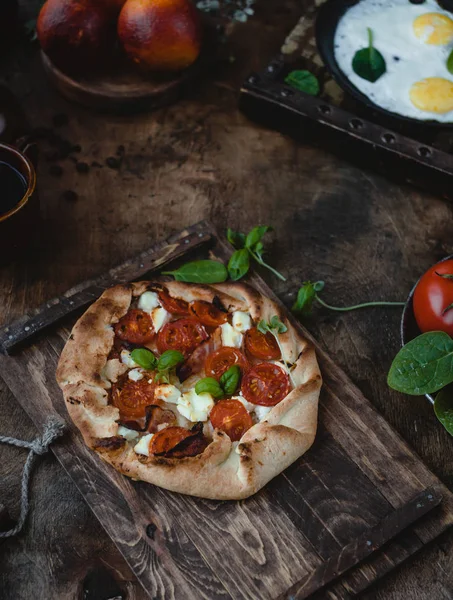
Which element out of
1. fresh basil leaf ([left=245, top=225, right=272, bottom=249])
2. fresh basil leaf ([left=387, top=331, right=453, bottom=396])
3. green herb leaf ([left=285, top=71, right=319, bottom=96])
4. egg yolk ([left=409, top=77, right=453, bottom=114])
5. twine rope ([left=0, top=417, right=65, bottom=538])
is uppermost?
egg yolk ([left=409, top=77, right=453, bottom=114])

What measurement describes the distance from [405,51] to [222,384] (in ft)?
8.13

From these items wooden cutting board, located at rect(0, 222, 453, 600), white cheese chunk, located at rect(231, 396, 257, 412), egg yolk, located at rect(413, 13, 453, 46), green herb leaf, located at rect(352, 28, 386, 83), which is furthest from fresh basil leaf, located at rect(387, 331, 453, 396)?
egg yolk, located at rect(413, 13, 453, 46)

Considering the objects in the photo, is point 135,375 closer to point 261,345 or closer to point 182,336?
point 182,336

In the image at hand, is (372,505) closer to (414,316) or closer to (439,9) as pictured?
(414,316)

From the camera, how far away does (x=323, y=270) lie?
3771mm

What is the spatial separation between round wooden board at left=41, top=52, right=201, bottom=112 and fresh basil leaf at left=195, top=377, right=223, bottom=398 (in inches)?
78.3

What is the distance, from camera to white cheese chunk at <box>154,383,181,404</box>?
9.70ft

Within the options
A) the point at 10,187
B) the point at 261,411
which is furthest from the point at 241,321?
the point at 10,187

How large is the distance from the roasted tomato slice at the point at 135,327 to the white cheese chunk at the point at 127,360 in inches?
2.3

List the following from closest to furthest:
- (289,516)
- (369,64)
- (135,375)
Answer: (289,516) → (135,375) → (369,64)

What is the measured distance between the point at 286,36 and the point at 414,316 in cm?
229

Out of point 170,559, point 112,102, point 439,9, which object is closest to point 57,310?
point 170,559

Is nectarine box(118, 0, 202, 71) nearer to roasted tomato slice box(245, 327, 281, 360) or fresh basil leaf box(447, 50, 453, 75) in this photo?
fresh basil leaf box(447, 50, 453, 75)

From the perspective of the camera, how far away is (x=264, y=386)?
9.84ft
